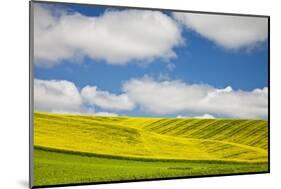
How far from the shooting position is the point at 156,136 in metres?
7.12

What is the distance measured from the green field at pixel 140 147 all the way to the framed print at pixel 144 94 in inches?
0.5

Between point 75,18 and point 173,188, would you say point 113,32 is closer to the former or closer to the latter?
point 75,18

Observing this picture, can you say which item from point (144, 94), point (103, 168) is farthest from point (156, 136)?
point (103, 168)

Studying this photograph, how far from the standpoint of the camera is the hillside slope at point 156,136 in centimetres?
658

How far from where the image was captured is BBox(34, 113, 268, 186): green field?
654 cm

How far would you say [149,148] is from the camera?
7.05 metres

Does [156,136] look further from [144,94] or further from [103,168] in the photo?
[103,168]

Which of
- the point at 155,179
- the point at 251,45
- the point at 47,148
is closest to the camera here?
the point at 47,148

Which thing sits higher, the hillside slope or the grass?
the hillside slope

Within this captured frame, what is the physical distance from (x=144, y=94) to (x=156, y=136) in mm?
540

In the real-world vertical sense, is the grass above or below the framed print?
below

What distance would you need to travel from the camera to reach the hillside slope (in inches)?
259

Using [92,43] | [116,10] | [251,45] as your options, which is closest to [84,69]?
[92,43]

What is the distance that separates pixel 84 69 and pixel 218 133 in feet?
6.38
